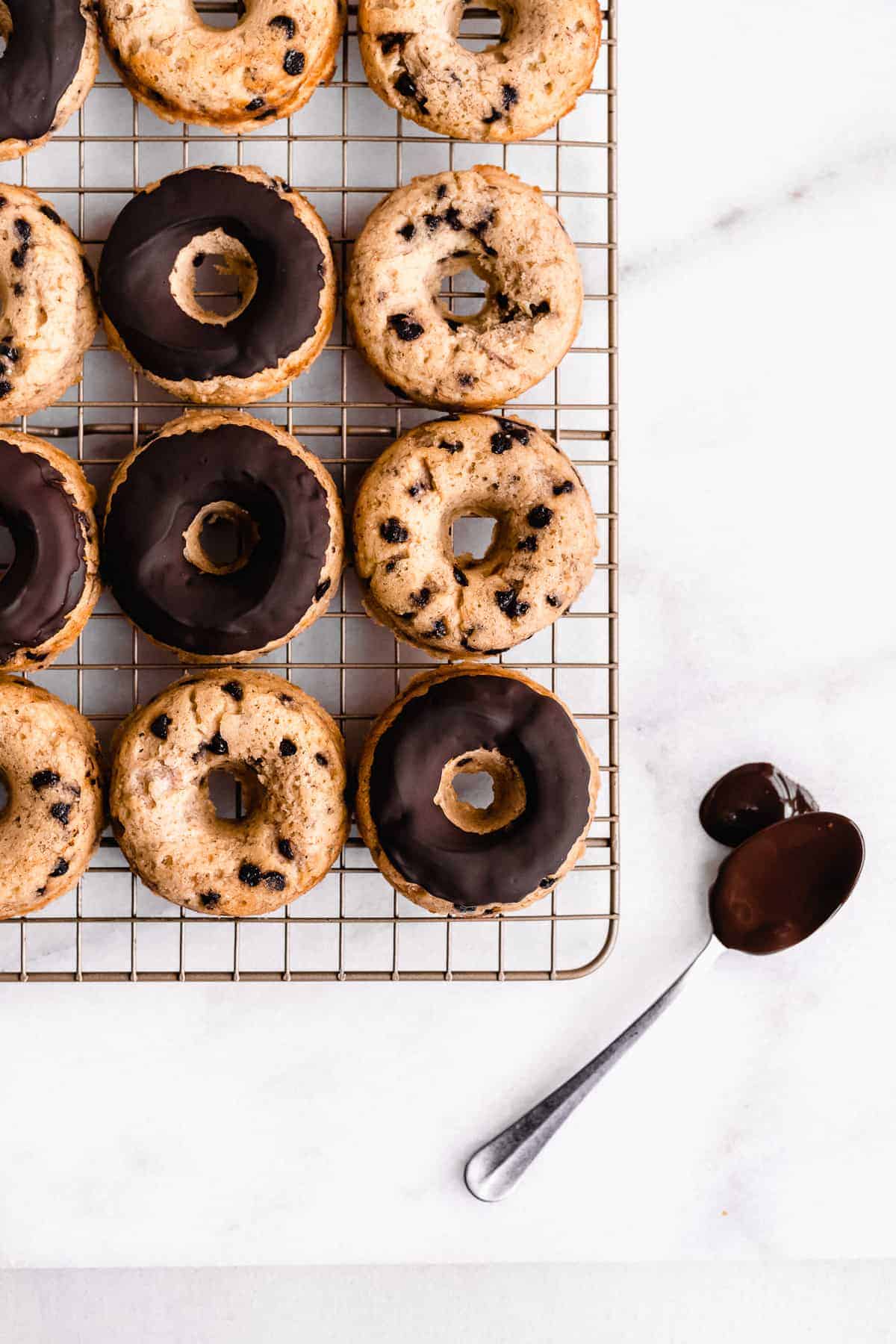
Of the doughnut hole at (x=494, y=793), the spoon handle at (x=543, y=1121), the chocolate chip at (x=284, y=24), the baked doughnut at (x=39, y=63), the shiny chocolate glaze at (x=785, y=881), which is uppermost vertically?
the chocolate chip at (x=284, y=24)

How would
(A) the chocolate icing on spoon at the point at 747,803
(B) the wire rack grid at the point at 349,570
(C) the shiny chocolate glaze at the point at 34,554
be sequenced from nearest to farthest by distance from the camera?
(C) the shiny chocolate glaze at the point at 34,554 → (B) the wire rack grid at the point at 349,570 → (A) the chocolate icing on spoon at the point at 747,803

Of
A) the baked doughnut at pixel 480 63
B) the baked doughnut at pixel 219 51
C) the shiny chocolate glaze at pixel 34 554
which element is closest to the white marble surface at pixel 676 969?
the baked doughnut at pixel 480 63

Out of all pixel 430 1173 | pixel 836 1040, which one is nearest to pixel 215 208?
pixel 430 1173

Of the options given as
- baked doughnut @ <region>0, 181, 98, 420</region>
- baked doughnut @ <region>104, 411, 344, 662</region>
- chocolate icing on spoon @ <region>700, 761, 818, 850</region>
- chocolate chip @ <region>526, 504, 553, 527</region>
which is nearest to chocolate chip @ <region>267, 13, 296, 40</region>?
baked doughnut @ <region>0, 181, 98, 420</region>

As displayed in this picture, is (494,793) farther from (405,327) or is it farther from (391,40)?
(391,40)

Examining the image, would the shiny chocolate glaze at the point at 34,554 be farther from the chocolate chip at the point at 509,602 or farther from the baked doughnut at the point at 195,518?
the chocolate chip at the point at 509,602

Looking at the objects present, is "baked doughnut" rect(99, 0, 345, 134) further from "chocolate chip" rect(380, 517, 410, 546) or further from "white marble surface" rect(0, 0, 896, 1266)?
"chocolate chip" rect(380, 517, 410, 546)
